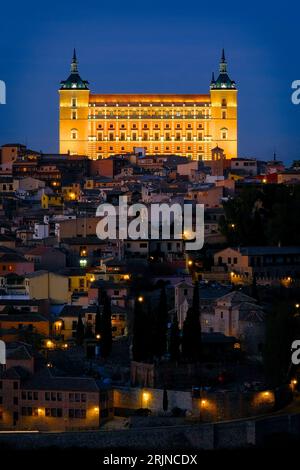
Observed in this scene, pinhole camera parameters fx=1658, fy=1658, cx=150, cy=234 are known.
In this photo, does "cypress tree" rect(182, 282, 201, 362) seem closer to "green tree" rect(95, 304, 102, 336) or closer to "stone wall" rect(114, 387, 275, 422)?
"stone wall" rect(114, 387, 275, 422)

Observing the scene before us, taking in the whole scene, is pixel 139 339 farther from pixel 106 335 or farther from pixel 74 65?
pixel 74 65

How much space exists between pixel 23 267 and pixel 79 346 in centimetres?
603

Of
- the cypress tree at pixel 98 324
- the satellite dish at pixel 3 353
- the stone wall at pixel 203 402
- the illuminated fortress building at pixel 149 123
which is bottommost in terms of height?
the stone wall at pixel 203 402

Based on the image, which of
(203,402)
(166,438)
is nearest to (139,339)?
(203,402)

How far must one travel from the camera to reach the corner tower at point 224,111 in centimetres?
6378

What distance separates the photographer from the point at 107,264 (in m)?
30.3

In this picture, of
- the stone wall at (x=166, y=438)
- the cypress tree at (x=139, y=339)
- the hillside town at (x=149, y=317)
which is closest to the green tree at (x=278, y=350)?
the hillside town at (x=149, y=317)

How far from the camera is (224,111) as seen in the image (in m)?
64.7

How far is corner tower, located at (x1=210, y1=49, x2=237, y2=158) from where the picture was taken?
63781 mm

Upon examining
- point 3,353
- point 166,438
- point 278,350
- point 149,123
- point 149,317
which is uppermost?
point 149,123

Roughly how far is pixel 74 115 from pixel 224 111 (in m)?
5.85

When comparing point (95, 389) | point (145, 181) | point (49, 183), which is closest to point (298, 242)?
point (95, 389)

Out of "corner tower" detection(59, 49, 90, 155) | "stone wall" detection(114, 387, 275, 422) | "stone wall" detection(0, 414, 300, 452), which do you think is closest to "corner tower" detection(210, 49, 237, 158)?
"corner tower" detection(59, 49, 90, 155)

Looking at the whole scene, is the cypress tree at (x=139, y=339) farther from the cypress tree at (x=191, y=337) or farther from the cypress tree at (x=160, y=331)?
the cypress tree at (x=191, y=337)
